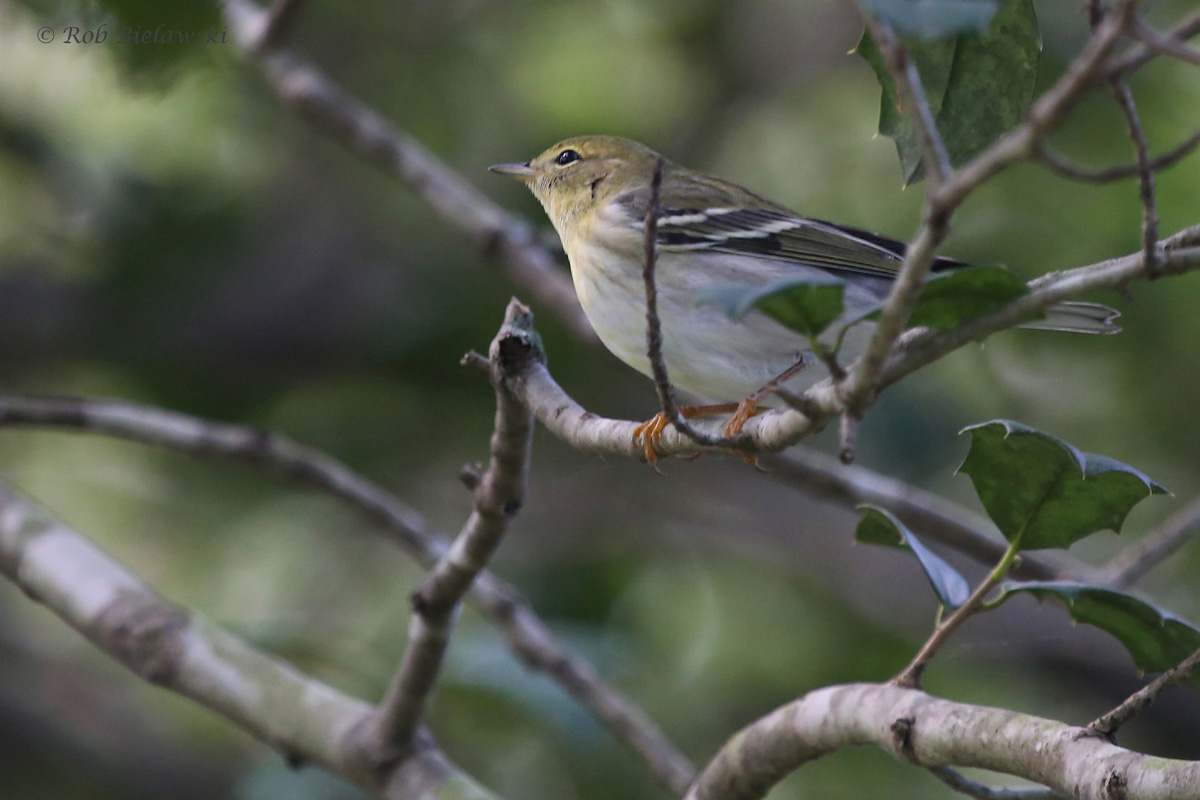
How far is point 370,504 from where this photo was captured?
10.9ft

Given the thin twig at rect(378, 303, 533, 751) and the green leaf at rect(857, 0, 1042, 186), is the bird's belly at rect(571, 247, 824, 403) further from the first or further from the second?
the green leaf at rect(857, 0, 1042, 186)

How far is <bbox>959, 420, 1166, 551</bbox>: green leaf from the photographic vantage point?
194cm

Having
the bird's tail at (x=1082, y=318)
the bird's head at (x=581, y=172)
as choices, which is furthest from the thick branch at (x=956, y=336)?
the bird's head at (x=581, y=172)

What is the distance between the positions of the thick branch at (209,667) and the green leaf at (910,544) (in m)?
1.10

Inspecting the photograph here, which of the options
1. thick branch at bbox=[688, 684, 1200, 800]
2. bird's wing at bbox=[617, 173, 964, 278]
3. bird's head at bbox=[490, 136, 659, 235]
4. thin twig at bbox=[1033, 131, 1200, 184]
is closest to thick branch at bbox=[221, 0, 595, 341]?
bird's head at bbox=[490, 136, 659, 235]

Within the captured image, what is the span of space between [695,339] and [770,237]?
1.79 ft

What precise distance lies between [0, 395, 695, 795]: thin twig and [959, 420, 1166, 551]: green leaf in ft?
4.14

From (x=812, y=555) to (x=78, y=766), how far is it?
10.2 ft

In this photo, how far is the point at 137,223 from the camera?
512 cm

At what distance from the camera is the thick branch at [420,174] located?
4137 millimetres

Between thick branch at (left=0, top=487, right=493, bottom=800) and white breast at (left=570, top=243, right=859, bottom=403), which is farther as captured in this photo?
white breast at (left=570, top=243, right=859, bottom=403)

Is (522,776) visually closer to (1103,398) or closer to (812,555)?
(812,555)

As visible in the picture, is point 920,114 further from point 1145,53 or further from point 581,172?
point 581,172

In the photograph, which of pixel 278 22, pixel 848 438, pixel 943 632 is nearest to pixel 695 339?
pixel 943 632
